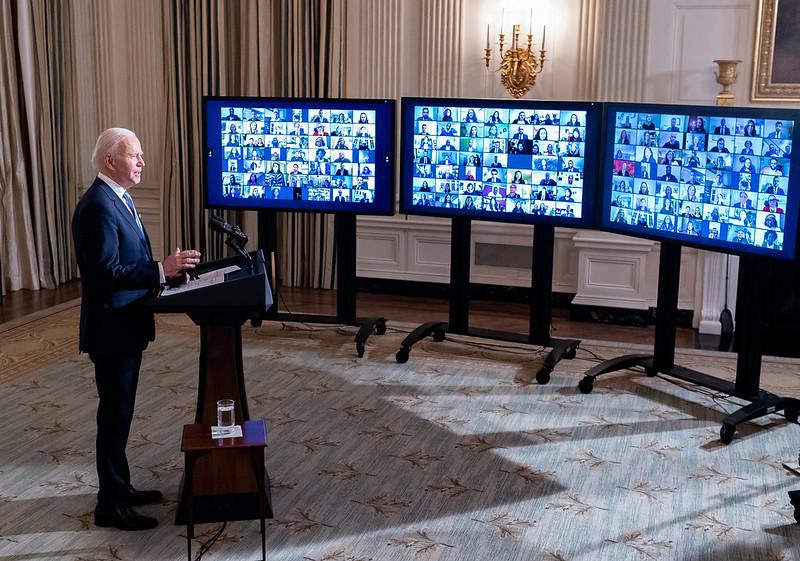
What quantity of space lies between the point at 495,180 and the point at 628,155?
32.4 inches

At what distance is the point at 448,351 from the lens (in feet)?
20.1

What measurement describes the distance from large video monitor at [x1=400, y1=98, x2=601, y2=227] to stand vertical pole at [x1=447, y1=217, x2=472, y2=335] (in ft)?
0.68

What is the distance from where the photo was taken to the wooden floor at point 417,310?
6.64m

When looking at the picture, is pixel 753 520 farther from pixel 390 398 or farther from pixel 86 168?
pixel 86 168

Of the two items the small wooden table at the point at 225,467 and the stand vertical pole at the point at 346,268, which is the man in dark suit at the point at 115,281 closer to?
the small wooden table at the point at 225,467

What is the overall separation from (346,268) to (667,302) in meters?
2.09

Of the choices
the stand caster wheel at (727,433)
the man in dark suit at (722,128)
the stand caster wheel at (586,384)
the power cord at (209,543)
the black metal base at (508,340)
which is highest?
the man in dark suit at (722,128)

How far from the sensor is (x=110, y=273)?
3.47m

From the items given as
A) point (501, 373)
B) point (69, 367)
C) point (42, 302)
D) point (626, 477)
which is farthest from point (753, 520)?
point (42, 302)

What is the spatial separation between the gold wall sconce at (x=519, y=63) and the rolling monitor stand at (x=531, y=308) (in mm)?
1500

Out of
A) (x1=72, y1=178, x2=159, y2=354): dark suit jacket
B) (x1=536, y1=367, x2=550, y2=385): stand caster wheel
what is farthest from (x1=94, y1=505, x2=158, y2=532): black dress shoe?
(x1=536, y1=367, x2=550, y2=385): stand caster wheel

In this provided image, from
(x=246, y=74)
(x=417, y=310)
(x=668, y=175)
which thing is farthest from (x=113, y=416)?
(x=246, y=74)

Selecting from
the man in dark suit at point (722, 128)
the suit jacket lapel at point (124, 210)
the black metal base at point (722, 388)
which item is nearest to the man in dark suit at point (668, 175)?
the man in dark suit at point (722, 128)

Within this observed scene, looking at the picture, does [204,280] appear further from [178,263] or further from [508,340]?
[508,340]
